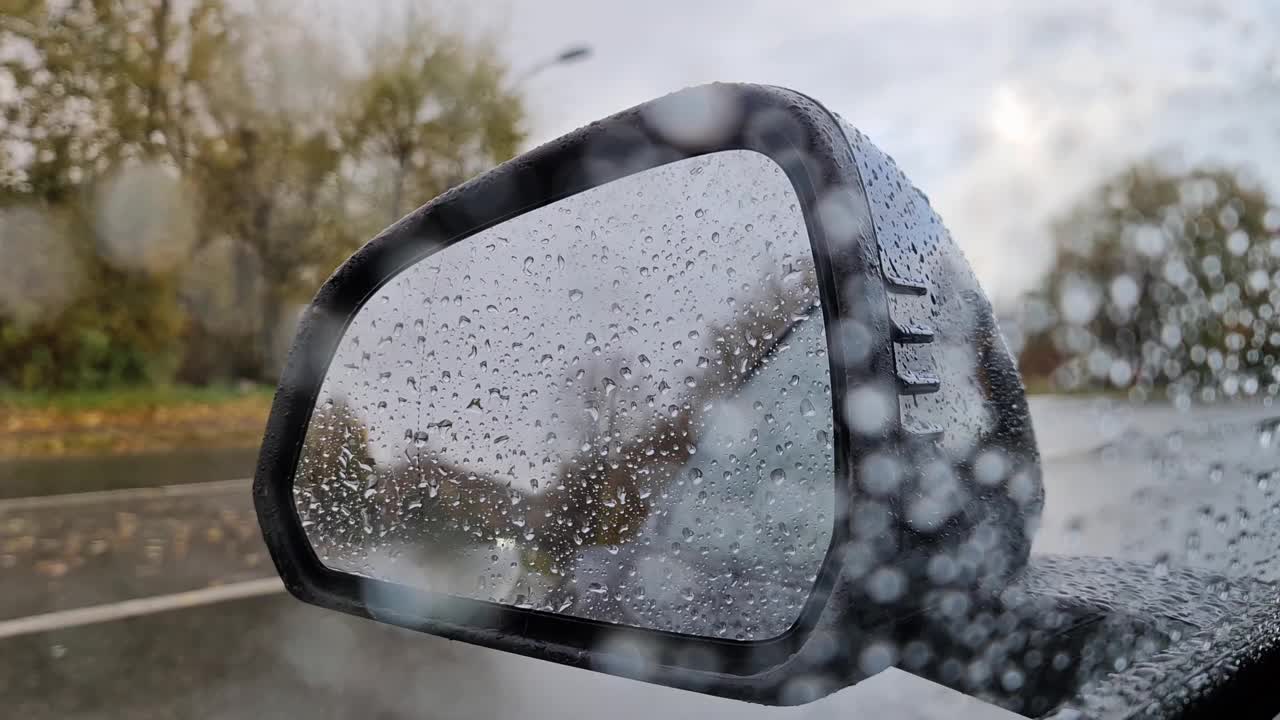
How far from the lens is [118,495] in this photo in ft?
30.6

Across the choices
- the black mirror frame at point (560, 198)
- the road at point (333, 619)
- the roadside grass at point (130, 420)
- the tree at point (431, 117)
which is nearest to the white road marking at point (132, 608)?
the road at point (333, 619)

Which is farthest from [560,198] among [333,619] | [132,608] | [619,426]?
[132,608]

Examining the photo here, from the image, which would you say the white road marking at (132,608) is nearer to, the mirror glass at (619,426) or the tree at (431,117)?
the tree at (431,117)

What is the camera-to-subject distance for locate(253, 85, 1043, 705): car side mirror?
91 centimetres

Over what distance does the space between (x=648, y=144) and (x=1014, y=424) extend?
661 millimetres

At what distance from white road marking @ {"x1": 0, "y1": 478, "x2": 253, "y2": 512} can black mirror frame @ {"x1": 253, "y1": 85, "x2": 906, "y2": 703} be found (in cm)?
849

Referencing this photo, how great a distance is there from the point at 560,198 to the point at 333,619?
15.1 ft

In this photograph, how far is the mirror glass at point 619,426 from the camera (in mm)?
1092

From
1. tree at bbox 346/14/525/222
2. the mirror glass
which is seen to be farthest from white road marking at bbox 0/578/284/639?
the mirror glass

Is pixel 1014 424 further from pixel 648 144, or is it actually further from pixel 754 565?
pixel 648 144

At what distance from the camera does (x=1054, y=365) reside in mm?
1436

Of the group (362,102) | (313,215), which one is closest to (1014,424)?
(362,102)

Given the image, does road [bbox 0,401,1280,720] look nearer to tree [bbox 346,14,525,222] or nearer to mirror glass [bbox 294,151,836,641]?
mirror glass [bbox 294,151,836,641]

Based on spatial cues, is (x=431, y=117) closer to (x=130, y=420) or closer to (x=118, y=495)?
(x=118, y=495)
